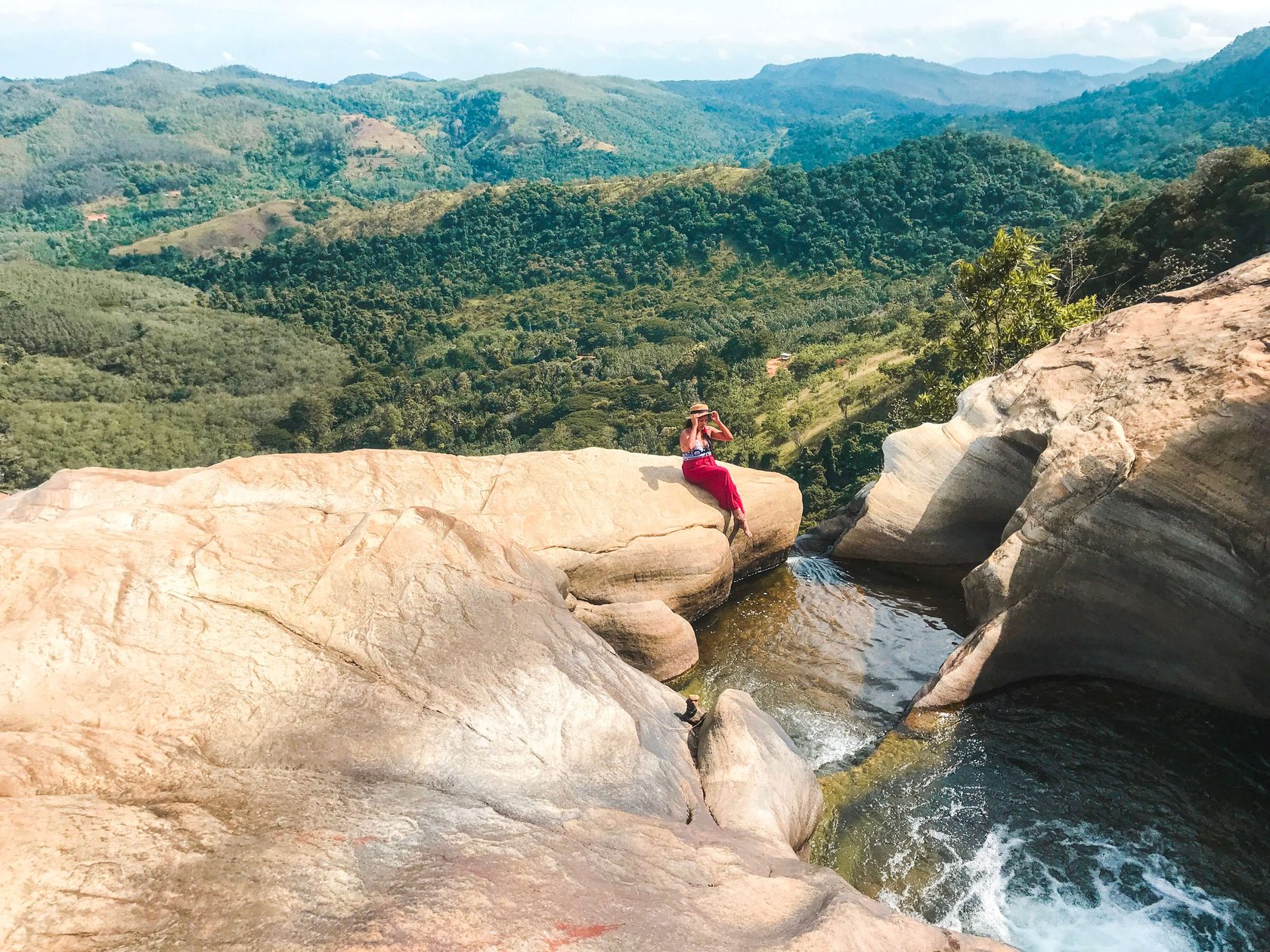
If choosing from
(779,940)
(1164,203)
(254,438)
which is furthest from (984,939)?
(254,438)

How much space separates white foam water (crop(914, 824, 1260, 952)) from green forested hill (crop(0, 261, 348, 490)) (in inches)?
3303

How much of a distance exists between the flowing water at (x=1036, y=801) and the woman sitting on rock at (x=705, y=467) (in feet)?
10.6

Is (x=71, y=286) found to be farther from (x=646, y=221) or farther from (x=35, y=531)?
(x=35, y=531)

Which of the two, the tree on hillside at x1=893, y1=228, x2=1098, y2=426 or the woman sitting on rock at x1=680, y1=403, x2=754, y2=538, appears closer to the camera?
the woman sitting on rock at x1=680, y1=403, x2=754, y2=538

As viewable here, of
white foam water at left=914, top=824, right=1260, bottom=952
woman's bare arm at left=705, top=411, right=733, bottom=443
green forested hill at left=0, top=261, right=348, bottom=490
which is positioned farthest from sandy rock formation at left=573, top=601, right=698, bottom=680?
green forested hill at left=0, top=261, right=348, bottom=490

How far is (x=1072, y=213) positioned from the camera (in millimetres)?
126000

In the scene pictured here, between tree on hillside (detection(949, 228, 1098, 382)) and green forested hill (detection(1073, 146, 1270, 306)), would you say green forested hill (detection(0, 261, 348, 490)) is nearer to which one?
tree on hillside (detection(949, 228, 1098, 382))

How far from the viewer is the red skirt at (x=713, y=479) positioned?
17.2m

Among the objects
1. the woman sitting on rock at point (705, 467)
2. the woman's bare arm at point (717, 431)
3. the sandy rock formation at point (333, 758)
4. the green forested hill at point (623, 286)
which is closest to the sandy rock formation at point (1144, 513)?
the woman sitting on rock at point (705, 467)

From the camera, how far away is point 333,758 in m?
8.23

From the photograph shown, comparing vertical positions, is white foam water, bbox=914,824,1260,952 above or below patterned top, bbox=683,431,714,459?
below

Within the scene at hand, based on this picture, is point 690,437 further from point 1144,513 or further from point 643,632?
point 1144,513

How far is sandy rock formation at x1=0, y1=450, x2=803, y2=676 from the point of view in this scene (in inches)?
506

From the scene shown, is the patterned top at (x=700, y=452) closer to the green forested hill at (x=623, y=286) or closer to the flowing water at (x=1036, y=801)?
the flowing water at (x=1036, y=801)
